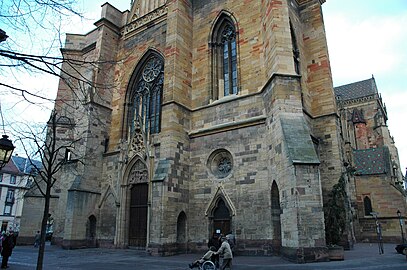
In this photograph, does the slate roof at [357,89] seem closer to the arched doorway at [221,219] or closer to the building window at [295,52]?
the building window at [295,52]

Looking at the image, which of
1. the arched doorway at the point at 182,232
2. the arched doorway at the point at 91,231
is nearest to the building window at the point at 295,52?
the arched doorway at the point at 182,232

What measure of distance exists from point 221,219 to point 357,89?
134ft

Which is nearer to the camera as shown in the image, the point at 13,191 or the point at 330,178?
the point at 330,178

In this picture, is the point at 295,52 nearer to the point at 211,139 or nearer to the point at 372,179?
the point at 211,139

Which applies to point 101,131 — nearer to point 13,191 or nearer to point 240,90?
point 240,90

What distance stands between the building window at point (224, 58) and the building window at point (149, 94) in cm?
378

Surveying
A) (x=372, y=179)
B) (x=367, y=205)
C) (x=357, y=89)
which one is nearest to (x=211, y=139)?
(x=372, y=179)

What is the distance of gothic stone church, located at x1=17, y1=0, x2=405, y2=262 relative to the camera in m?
12.2

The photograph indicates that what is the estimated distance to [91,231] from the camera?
1755 centimetres

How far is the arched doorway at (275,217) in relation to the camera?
39.7 feet

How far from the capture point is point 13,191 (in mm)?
48281

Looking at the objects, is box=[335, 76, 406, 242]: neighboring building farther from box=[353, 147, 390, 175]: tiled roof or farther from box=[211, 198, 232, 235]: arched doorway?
box=[211, 198, 232, 235]: arched doorway

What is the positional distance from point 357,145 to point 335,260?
31871 millimetres

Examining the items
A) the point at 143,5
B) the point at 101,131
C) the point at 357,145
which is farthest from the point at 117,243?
the point at 357,145
